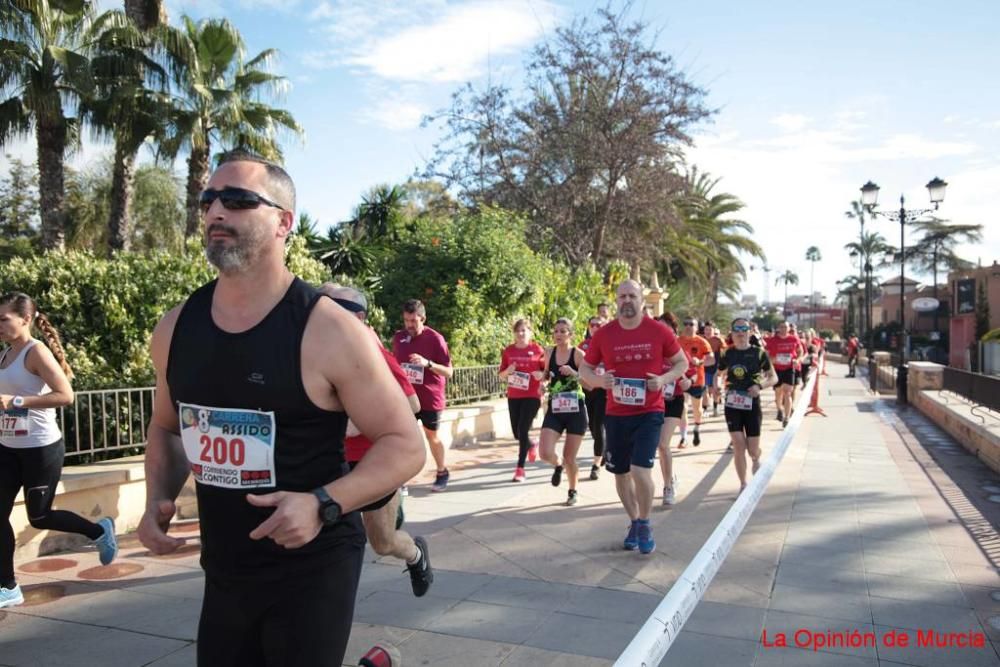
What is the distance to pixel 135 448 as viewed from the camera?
7.33 metres

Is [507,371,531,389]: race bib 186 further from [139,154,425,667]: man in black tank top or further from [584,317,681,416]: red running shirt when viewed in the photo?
[139,154,425,667]: man in black tank top

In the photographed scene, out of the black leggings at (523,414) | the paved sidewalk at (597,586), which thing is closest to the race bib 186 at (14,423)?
the paved sidewalk at (597,586)

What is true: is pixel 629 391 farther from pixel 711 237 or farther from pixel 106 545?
pixel 711 237

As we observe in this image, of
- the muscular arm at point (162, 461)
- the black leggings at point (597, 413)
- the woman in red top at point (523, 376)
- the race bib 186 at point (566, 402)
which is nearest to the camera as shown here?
the muscular arm at point (162, 461)

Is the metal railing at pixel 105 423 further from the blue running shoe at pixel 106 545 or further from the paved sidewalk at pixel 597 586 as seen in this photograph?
the blue running shoe at pixel 106 545

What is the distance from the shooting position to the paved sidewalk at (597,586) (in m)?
4.10

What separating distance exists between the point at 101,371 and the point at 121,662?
4.71 meters

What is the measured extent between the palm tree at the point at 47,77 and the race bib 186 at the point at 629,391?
13.6 metres

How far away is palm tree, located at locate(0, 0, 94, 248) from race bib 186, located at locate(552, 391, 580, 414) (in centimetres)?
1245

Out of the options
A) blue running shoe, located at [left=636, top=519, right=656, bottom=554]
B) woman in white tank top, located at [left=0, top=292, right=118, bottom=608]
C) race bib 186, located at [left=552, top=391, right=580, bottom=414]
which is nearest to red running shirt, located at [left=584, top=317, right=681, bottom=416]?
blue running shoe, located at [left=636, top=519, right=656, bottom=554]

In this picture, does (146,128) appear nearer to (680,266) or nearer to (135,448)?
(135,448)

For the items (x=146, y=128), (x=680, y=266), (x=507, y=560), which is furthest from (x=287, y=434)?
(x=680, y=266)

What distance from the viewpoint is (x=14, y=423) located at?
4512 millimetres

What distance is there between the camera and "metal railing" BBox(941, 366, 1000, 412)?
12.0 m
